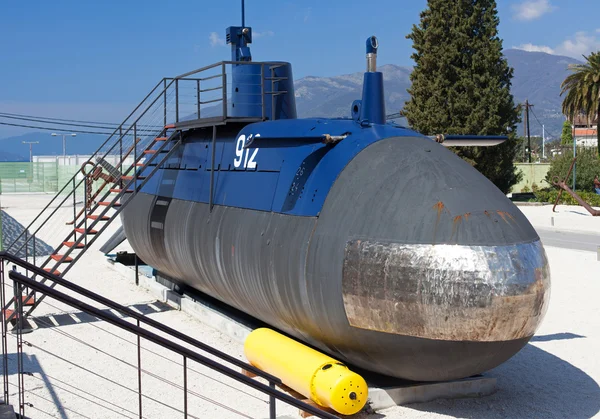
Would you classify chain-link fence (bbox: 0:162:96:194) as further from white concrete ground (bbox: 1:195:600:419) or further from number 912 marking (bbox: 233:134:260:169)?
number 912 marking (bbox: 233:134:260:169)

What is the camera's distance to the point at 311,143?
9.82m

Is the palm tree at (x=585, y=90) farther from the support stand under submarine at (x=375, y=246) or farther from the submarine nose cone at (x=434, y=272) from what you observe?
the submarine nose cone at (x=434, y=272)

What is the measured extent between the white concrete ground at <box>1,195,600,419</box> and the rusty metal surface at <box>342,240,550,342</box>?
4.55ft

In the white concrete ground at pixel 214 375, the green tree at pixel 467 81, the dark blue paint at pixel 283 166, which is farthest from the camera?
the green tree at pixel 467 81

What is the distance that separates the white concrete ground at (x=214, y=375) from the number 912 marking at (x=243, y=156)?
3.07 metres

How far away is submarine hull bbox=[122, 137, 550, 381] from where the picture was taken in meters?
7.39

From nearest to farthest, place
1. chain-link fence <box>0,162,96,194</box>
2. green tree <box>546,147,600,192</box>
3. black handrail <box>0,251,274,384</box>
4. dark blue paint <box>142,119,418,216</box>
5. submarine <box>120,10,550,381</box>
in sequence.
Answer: black handrail <box>0,251,274,384</box> < submarine <box>120,10,550,381</box> < dark blue paint <box>142,119,418,216</box> < green tree <box>546,147,600,192</box> < chain-link fence <box>0,162,96,194</box>

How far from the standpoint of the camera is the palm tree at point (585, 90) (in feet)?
147

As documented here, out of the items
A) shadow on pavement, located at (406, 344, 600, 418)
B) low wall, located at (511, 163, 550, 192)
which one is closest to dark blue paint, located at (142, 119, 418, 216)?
shadow on pavement, located at (406, 344, 600, 418)

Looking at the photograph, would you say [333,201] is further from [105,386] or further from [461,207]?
[105,386]

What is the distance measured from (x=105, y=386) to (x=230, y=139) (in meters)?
4.66

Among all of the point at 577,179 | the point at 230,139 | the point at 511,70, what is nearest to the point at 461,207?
the point at 230,139

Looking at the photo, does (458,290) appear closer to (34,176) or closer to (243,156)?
(243,156)

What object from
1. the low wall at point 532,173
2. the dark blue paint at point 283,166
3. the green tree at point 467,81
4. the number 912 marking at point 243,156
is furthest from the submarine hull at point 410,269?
the low wall at point 532,173
